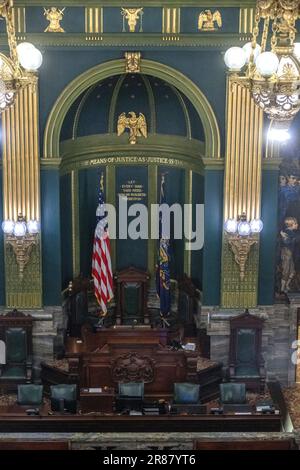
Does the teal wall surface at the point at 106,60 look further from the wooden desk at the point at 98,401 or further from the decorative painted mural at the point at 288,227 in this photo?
the wooden desk at the point at 98,401

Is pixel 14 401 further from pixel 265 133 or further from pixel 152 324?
pixel 265 133

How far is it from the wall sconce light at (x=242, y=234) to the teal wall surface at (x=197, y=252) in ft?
3.72

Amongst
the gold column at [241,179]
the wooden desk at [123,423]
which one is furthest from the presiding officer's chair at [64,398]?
the gold column at [241,179]

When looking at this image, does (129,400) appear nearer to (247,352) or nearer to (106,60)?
(247,352)

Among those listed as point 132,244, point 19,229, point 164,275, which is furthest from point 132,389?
point 132,244

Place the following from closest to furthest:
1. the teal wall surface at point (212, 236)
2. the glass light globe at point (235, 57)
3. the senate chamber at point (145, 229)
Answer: the glass light globe at point (235, 57) < the senate chamber at point (145, 229) < the teal wall surface at point (212, 236)

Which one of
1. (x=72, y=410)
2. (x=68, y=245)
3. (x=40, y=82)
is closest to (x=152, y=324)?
(x=68, y=245)

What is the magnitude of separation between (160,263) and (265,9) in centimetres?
893

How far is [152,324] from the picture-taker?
1936cm

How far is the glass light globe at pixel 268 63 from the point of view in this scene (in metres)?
11.0

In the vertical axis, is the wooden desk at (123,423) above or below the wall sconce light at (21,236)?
below

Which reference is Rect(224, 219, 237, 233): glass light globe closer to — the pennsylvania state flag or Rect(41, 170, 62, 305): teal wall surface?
the pennsylvania state flag

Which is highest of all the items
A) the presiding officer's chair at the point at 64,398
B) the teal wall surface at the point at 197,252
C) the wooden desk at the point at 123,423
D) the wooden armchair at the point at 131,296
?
the teal wall surface at the point at 197,252

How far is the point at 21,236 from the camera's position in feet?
58.0
